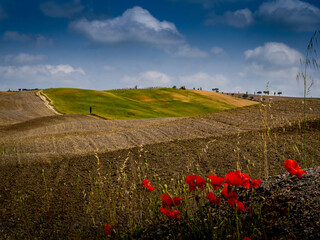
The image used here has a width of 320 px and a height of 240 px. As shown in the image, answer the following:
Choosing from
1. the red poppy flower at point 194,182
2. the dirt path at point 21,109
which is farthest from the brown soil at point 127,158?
the dirt path at point 21,109

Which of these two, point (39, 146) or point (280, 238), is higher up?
point (280, 238)

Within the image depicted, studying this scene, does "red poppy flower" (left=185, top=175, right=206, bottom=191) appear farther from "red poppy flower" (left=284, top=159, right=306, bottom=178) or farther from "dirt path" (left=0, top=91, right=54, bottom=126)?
"dirt path" (left=0, top=91, right=54, bottom=126)

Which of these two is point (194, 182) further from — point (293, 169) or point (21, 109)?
point (21, 109)

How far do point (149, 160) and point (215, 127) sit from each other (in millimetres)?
7420

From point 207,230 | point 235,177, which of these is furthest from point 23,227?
point 235,177

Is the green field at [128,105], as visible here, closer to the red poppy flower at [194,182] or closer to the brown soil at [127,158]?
the brown soil at [127,158]

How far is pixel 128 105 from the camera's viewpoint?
152 feet

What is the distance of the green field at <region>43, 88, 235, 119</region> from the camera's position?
38.4 metres

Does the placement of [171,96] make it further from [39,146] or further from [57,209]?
[57,209]

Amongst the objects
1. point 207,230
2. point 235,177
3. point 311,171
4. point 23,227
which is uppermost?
point 235,177

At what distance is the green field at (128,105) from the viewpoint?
38375mm

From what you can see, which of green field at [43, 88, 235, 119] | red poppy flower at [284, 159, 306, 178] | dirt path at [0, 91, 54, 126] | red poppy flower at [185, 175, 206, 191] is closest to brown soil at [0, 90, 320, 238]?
red poppy flower at [185, 175, 206, 191]

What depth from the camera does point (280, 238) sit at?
2395 millimetres

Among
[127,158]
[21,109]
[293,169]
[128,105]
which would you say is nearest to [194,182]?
[293,169]
